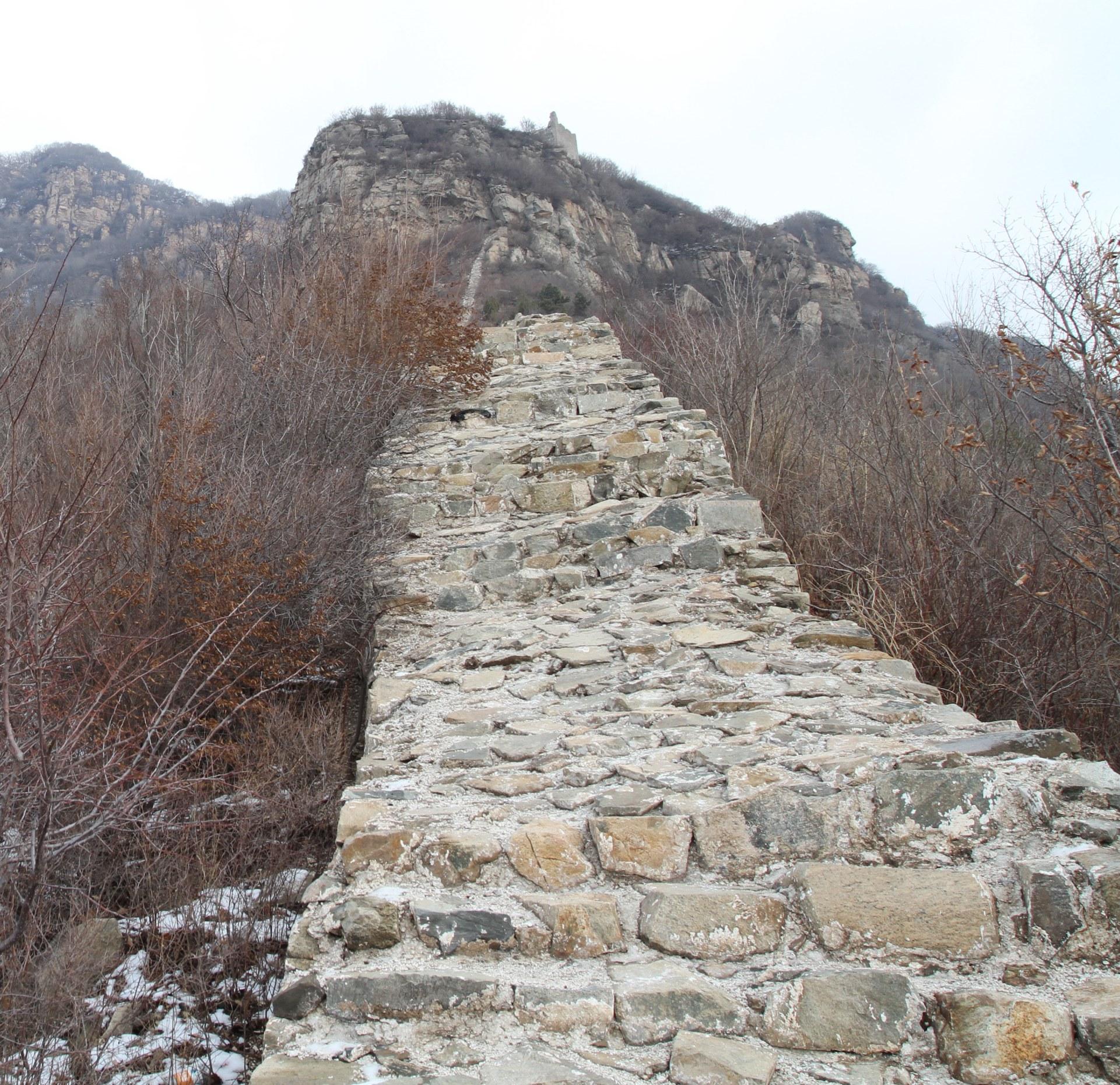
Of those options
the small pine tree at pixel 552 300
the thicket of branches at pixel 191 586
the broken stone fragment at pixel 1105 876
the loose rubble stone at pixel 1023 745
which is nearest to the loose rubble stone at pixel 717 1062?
the broken stone fragment at pixel 1105 876

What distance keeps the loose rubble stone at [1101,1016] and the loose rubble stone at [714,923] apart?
573 millimetres

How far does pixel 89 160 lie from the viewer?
4059 cm

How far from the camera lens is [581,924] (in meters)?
1.94

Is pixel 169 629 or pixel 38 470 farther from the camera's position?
pixel 38 470

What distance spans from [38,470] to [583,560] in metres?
3.07

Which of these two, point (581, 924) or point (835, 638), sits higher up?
point (835, 638)

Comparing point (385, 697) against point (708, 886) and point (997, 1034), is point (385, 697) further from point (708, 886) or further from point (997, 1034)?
point (997, 1034)

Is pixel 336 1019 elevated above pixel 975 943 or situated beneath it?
situated beneath

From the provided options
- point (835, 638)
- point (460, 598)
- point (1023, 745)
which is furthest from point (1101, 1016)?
point (460, 598)

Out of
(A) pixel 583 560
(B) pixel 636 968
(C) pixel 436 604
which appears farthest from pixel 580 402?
(B) pixel 636 968

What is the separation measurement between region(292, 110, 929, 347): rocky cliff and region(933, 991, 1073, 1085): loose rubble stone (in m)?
18.9

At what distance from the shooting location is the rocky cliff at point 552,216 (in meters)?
24.0

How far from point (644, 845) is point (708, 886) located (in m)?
0.19

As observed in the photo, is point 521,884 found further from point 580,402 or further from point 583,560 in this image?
point 580,402
